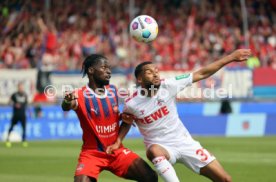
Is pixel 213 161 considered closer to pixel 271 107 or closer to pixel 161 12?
pixel 271 107

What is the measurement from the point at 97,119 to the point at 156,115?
842 millimetres

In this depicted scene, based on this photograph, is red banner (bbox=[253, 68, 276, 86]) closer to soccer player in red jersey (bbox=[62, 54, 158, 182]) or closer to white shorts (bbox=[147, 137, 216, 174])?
white shorts (bbox=[147, 137, 216, 174])

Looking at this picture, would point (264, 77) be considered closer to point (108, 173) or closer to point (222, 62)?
point (108, 173)

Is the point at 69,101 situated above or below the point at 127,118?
above

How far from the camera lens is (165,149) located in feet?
31.5

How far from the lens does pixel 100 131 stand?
9398 millimetres

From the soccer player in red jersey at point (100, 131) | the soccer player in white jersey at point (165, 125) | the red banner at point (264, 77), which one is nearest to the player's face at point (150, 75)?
the soccer player in white jersey at point (165, 125)

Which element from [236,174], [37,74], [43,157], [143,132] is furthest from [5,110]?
[143,132]

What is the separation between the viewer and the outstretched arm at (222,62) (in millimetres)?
9086

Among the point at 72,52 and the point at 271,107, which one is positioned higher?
the point at 72,52

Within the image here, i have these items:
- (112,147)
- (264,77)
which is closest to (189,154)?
(112,147)

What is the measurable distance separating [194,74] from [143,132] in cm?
106

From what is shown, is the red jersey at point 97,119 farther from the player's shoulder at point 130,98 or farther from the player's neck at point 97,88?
the player's shoulder at point 130,98

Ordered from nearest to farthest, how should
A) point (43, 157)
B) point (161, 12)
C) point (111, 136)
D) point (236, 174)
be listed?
point (111, 136) → point (236, 174) → point (43, 157) → point (161, 12)
